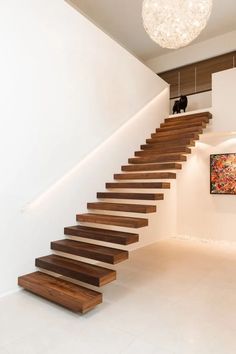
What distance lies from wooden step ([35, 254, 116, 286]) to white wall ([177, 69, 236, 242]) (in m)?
3.56

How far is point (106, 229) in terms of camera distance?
12.6ft

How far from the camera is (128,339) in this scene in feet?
6.95

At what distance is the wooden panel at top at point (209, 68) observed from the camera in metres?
6.69

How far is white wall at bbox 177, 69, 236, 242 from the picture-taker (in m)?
5.41

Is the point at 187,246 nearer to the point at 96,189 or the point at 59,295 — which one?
the point at 96,189

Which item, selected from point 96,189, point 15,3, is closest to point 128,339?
point 96,189

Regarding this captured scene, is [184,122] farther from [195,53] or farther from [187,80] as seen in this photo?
[195,53]

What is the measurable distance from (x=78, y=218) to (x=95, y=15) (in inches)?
189

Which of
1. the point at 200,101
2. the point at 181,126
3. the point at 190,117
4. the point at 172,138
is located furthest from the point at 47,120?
the point at 200,101

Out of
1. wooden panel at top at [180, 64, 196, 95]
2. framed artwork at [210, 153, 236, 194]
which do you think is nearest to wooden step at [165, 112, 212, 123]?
framed artwork at [210, 153, 236, 194]

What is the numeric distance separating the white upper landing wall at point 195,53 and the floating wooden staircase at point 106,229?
2.14 metres

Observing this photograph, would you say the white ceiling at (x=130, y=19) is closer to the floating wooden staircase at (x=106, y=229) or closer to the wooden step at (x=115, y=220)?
the floating wooden staircase at (x=106, y=229)

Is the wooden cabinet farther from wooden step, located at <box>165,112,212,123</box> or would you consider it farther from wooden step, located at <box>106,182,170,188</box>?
wooden step, located at <box>106,182,170,188</box>

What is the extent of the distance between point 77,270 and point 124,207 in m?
1.26
